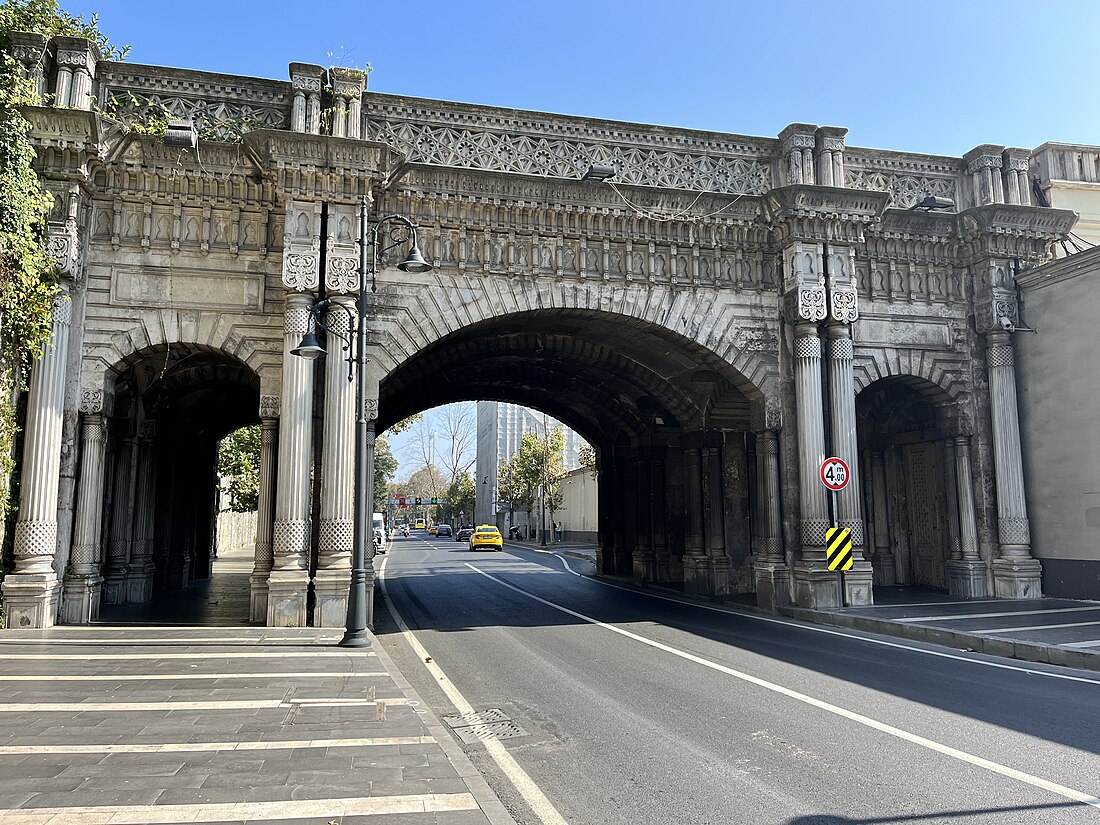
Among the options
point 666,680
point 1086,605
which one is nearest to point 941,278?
point 1086,605

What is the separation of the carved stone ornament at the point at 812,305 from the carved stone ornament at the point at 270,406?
10.8m

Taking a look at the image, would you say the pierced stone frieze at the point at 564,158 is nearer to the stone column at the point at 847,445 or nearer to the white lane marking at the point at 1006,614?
the stone column at the point at 847,445

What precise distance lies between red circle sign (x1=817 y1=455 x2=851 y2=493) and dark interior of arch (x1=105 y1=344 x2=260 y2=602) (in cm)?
1154

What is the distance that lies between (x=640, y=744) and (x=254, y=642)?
7.34 metres

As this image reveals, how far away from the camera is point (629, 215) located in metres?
16.8

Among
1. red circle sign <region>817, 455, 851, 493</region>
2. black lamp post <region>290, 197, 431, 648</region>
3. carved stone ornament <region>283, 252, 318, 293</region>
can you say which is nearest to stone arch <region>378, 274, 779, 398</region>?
carved stone ornament <region>283, 252, 318, 293</region>

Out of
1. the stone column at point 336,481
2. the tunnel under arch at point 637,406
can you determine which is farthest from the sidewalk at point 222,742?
the tunnel under arch at point 637,406

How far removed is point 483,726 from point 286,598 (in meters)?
7.15

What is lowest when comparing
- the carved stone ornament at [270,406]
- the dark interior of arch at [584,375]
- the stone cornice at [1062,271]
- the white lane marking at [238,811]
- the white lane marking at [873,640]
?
the white lane marking at [873,640]

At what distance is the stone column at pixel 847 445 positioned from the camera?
53.1ft

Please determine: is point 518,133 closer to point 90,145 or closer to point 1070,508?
point 90,145

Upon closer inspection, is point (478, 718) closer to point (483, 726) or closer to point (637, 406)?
point (483, 726)

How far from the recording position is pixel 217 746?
20.6 feet

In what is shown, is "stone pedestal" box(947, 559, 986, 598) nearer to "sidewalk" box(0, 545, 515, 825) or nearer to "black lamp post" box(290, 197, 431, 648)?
"black lamp post" box(290, 197, 431, 648)
